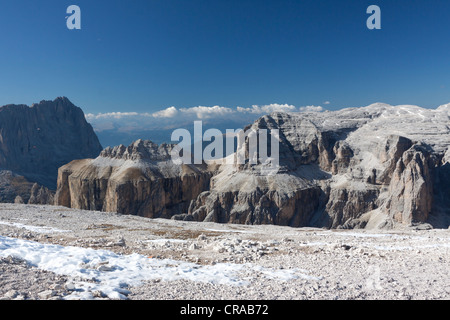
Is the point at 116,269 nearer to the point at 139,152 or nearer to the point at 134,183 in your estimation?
the point at 134,183

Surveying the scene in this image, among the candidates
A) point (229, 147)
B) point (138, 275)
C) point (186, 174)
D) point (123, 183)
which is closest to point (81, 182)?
point (123, 183)

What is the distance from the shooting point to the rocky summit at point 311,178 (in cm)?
8238

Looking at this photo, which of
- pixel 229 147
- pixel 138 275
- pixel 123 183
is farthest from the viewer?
pixel 229 147

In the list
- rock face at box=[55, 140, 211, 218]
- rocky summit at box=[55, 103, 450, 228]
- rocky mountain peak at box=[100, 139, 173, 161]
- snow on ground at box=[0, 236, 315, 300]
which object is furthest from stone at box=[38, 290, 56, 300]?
rocky mountain peak at box=[100, 139, 173, 161]

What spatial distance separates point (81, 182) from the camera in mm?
119188

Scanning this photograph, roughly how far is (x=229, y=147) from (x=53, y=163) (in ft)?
375

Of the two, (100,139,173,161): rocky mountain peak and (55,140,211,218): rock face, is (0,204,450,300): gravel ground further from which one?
(100,139,173,161): rocky mountain peak

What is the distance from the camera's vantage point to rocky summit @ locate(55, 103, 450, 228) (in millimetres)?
82375

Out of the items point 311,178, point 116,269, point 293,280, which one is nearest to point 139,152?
point 311,178

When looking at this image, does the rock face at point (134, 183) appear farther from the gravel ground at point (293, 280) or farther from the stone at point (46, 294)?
the stone at point (46, 294)

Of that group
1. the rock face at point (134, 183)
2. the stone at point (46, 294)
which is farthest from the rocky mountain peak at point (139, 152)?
the stone at point (46, 294)

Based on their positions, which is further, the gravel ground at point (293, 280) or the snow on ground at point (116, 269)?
the snow on ground at point (116, 269)

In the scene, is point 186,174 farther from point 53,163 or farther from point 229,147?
point 53,163

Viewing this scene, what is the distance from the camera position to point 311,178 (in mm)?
109375
